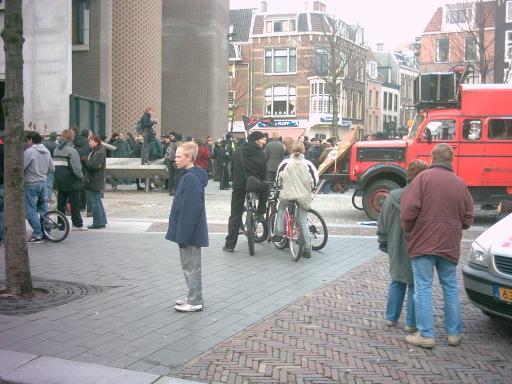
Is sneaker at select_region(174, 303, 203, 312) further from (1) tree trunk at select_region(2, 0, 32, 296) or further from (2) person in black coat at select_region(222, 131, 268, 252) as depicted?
(2) person in black coat at select_region(222, 131, 268, 252)

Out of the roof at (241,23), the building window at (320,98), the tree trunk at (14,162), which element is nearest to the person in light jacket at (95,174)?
the tree trunk at (14,162)

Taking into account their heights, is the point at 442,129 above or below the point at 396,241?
above

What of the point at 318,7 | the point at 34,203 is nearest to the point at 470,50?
the point at 34,203

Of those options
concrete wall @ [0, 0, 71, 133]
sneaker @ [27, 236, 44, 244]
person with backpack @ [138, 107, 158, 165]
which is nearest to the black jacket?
sneaker @ [27, 236, 44, 244]

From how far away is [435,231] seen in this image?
4.82 meters

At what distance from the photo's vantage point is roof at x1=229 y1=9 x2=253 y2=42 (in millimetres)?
57500

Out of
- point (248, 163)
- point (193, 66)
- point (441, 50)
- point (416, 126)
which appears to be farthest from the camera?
point (441, 50)

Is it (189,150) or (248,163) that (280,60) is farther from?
(189,150)

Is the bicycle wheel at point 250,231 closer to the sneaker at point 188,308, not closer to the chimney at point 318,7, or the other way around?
the sneaker at point 188,308

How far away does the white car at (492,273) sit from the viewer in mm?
5008

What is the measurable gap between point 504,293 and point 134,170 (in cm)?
1531

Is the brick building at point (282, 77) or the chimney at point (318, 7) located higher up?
the chimney at point (318, 7)

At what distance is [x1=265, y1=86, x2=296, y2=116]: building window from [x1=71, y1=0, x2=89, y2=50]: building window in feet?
110

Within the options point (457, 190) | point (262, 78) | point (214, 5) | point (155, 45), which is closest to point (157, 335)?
point (457, 190)
